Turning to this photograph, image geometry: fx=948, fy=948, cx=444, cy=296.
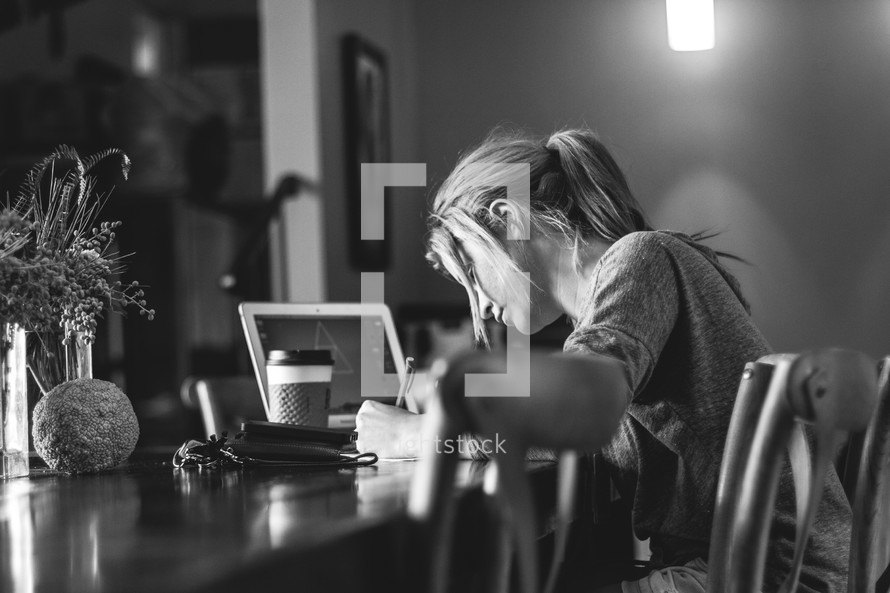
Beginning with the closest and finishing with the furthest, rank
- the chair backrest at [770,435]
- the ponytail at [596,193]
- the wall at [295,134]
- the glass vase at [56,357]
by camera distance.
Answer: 1. the chair backrest at [770,435]
2. the glass vase at [56,357]
3. the ponytail at [596,193]
4. the wall at [295,134]

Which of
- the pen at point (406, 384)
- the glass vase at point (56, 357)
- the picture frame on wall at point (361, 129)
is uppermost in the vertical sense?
the picture frame on wall at point (361, 129)

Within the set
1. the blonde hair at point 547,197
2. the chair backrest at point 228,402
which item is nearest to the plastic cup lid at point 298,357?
the blonde hair at point 547,197

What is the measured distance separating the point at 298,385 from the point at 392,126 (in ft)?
8.99

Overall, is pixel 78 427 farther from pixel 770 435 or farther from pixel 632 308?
pixel 770 435

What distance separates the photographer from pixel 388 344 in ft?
5.54

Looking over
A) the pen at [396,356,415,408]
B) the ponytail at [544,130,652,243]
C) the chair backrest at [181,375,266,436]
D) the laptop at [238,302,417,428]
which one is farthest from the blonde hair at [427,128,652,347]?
the chair backrest at [181,375,266,436]

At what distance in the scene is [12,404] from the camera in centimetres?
110

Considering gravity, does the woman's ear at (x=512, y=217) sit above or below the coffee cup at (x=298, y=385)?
above

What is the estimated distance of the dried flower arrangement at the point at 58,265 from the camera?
1091 mm

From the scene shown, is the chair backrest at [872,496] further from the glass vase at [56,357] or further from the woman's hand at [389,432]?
the glass vase at [56,357]

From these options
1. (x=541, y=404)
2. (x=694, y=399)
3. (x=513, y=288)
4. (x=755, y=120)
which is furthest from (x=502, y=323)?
(x=755, y=120)

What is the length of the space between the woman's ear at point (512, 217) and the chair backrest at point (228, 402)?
1010 mm

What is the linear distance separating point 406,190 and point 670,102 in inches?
47.6

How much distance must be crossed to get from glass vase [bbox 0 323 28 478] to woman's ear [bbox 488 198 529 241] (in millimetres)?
631
